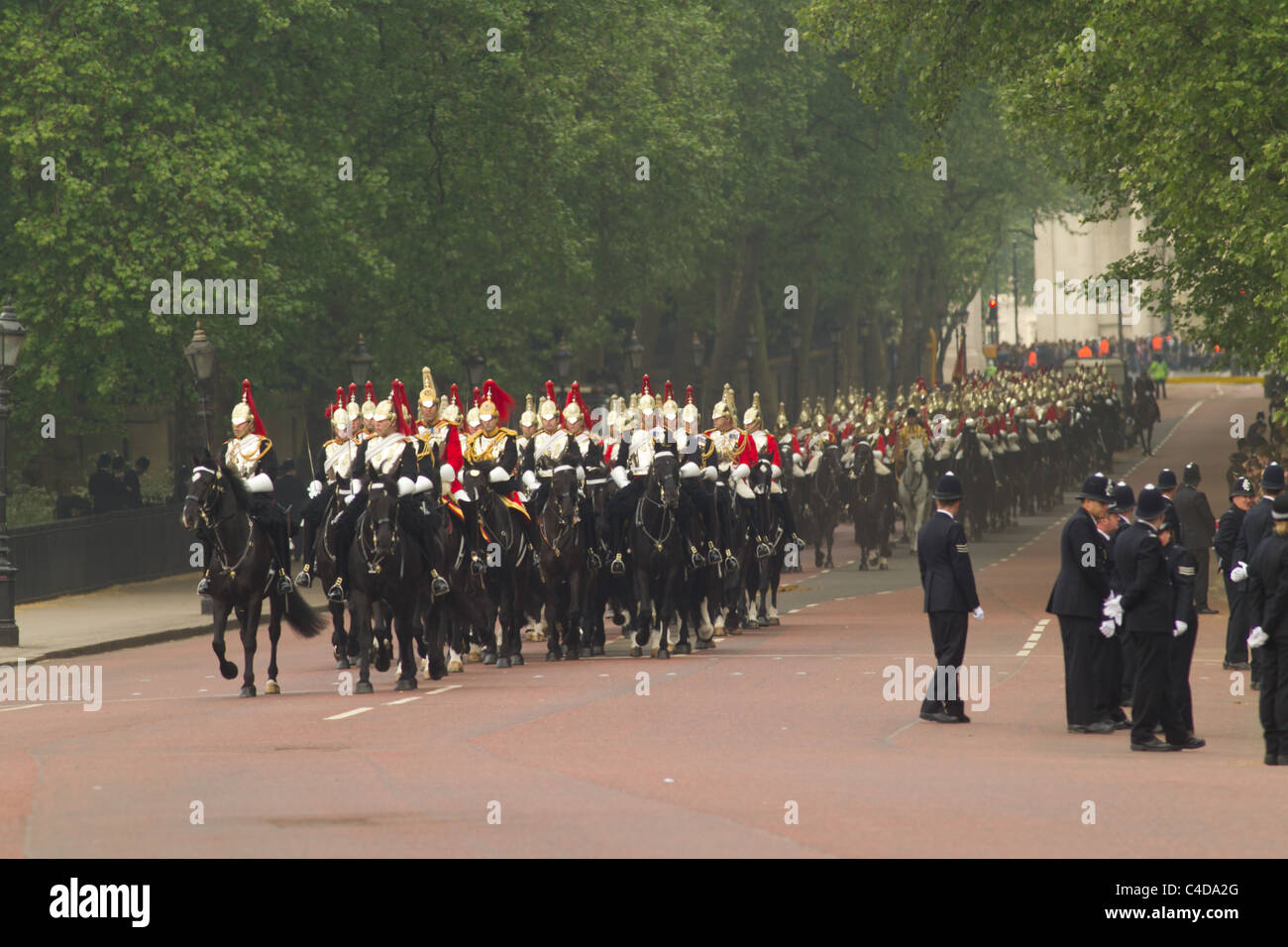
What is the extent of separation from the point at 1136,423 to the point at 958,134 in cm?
1087

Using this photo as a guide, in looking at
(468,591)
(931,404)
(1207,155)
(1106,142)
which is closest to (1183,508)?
(1207,155)

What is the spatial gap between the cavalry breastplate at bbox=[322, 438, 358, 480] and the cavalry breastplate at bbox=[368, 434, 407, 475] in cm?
18

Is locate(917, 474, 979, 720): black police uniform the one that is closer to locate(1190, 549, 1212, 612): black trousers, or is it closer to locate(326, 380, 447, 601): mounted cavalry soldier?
locate(326, 380, 447, 601): mounted cavalry soldier

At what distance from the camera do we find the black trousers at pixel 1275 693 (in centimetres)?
1475

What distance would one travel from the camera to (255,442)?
21.0 m

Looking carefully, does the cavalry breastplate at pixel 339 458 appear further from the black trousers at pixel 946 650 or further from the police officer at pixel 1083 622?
the police officer at pixel 1083 622

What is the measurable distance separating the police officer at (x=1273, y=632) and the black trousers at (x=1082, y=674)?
5.65ft

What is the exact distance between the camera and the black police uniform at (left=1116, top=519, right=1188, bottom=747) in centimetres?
1556

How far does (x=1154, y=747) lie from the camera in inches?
614

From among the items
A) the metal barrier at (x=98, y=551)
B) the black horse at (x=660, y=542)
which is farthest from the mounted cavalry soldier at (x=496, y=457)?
the metal barrier at (x=98, y=551)

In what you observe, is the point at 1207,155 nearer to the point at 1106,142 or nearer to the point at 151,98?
the point at 1106,142

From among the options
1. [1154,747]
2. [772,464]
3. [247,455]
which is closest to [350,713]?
[247,455]

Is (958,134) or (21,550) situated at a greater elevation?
(958,134)

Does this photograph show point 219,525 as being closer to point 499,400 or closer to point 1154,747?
point 499,400
